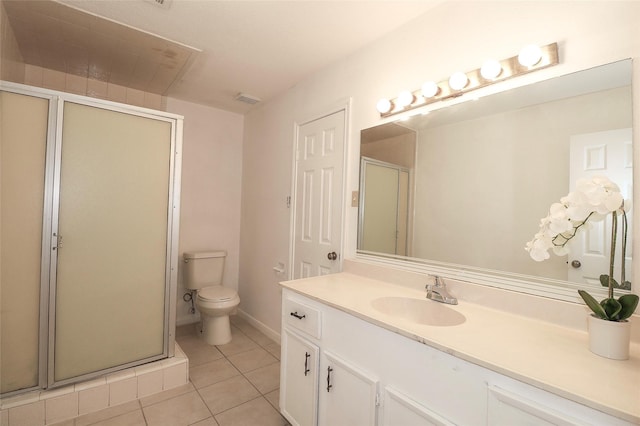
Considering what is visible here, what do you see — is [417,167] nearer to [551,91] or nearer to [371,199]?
[371,199]

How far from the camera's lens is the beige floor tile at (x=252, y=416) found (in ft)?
5.34

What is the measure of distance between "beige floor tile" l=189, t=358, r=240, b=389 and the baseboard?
0.50m

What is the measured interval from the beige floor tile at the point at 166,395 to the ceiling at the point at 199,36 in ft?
7.70

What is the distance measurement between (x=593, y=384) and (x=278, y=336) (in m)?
2.31

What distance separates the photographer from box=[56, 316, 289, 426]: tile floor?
1634mm

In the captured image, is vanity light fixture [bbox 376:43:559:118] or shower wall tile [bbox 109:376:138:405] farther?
shower wall tile [bbox 109:376:138:405]

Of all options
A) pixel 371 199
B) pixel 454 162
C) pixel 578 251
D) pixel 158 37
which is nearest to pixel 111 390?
pixel 371 199

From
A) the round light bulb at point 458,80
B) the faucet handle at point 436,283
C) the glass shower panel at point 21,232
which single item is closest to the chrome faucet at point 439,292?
the faucet handle at point 436,283

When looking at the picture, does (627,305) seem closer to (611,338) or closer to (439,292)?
(611,338)

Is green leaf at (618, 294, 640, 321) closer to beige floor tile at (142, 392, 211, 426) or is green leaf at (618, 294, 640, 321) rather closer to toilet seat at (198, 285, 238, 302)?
beige floor tile at (142, 392, 211, 426)

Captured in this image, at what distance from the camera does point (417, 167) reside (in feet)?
5.39

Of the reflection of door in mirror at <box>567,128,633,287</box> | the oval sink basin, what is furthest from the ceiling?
the oval sink basin

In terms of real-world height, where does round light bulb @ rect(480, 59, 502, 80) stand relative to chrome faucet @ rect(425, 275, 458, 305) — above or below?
above

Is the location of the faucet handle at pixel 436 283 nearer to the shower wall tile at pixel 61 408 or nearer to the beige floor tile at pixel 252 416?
the beige floor tile at pixel 252 416
